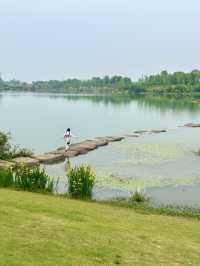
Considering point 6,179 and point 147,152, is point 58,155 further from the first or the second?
point 6,179

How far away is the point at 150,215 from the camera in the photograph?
11.4m

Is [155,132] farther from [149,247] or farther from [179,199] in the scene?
[149,247]

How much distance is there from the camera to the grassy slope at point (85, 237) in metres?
6.22

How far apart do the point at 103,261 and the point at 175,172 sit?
1699 cm

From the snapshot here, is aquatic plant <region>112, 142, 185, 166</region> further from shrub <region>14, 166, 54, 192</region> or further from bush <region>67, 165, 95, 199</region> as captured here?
shrub <region>14, 166, 54, 192</region>

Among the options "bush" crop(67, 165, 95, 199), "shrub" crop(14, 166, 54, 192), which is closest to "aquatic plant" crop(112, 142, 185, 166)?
"bush" crop(67, 165, 95, 199)

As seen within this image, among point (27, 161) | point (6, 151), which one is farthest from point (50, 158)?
point (6, 151)

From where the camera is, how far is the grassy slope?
20.4ft

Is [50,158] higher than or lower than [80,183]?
lower

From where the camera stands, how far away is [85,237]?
729 cm

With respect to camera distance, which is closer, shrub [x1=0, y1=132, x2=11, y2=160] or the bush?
the bush


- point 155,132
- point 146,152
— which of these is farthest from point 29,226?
point 155,132

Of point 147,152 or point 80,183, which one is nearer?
point 80,183

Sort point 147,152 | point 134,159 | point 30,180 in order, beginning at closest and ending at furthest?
1. point 30,180
2. point 134,159
3. point 147,152
